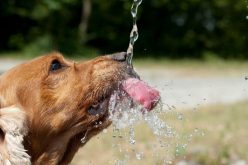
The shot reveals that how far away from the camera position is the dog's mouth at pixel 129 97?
5.68 m

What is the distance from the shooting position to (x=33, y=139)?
5406mm

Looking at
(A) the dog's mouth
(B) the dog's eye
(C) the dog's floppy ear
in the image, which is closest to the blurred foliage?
(B) the dog's eye

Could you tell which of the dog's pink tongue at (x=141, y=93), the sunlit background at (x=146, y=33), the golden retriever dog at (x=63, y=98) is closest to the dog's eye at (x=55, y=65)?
the golden retriever dog at (x=63, y=98)

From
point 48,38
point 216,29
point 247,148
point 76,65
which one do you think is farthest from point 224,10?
point 76,65

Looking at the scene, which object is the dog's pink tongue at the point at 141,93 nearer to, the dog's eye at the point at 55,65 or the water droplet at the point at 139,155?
the dog's eye at the point at 55,65

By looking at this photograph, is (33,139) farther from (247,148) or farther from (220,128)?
(220,128)

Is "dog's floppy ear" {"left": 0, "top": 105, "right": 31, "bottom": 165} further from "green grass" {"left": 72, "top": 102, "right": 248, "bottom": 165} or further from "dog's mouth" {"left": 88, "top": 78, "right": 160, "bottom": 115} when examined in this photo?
"green grass" {"left": 72, "top": 102, "right": 248, "bottom": 165}

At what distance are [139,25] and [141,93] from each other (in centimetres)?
2676

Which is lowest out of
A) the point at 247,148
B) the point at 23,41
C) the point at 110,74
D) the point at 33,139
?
the point at 23,41

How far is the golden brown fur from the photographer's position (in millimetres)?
5487

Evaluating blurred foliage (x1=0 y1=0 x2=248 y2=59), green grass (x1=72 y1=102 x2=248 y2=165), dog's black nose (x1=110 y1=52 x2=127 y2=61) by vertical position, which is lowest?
blurred foliage (x1=0 y1=0 x2=248 y2=59)

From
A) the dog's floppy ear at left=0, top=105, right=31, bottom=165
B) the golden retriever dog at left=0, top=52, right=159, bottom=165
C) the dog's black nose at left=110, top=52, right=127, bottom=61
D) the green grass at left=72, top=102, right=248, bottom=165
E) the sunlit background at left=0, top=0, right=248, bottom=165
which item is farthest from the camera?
the sunlit background at left=0, top=0, right=248, bottom=165

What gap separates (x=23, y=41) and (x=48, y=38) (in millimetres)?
1440

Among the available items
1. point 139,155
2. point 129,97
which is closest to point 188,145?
point 139,155
